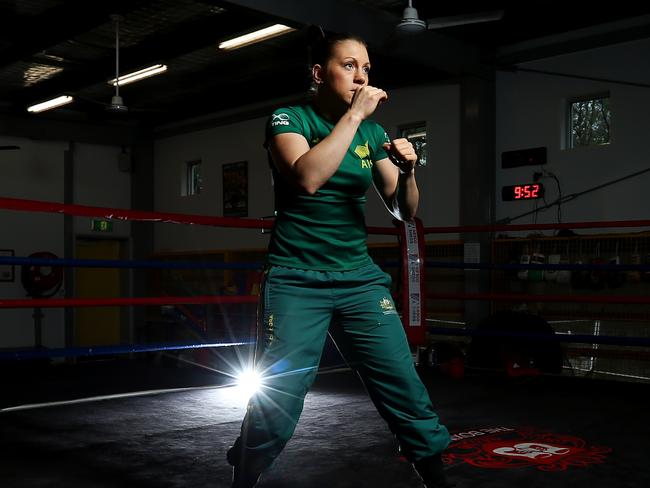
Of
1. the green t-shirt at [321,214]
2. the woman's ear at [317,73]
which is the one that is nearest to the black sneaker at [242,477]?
the green t-shirt at [321,214]

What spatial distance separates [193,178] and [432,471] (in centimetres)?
963

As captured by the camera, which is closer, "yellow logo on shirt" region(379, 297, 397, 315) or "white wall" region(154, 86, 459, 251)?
"yellow logo on shirt" region(379, 297, 397, 315)

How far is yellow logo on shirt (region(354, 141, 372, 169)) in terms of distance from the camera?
1.88 metres

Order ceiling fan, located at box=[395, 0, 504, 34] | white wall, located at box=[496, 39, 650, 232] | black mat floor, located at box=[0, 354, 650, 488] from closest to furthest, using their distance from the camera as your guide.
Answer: black mat floor, located at box=[0, 354, 650, 488] → ceiling fan, located at box=[395, 0, 504, 34] → white wall, located at box=[496, 39, 650, 232]

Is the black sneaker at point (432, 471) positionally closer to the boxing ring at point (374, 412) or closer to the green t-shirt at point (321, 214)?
the boxing ring at point (374, 412)

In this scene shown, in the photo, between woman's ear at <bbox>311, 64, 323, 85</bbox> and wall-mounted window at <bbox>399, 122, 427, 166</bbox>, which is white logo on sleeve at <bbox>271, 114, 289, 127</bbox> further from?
wall-mounted window at <bbox>399, 122, 427, 166</bbox>

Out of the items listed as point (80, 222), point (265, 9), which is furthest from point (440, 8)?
point (80, 222)

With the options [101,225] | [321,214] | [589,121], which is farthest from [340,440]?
[101,225]

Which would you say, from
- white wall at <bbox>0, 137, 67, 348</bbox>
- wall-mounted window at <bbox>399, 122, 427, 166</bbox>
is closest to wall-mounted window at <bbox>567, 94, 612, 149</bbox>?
wall-mounted window at <bbox>399, 122, 427, 166</bbox>

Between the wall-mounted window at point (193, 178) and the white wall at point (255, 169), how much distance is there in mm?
114

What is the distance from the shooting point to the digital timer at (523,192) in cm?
708

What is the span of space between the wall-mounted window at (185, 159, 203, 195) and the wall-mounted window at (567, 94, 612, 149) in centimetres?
576

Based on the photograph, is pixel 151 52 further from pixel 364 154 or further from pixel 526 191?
pixel 364 154

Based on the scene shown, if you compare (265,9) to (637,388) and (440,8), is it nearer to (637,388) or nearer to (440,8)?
(440,8)
